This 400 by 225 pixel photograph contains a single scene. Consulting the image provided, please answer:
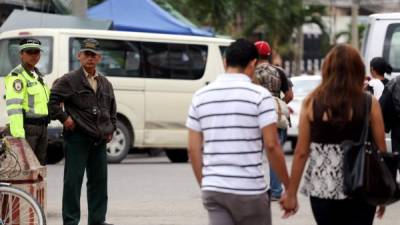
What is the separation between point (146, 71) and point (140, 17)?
572 centimetres

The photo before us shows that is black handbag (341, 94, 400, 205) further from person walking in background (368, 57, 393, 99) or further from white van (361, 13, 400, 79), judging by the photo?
white van (361, 13, 400, 79)

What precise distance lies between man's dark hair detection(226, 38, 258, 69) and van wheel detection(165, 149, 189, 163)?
14184mm

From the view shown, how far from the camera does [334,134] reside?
662cm

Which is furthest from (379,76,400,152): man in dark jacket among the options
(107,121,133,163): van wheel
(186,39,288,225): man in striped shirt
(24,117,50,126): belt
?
(107,121,133,163): van wheel

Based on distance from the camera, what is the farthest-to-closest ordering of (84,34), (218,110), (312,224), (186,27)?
1. (186,27)
2. (84,34)
3. (312,224)
4. (218,110)

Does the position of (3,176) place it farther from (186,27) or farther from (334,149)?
(186,27)

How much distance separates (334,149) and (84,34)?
12.8 metres

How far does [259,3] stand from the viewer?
33781mm

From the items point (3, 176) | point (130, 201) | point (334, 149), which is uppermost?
point (334, 149)

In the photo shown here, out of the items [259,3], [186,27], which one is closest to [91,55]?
[186,27]

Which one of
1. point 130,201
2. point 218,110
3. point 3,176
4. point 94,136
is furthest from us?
point 130,201

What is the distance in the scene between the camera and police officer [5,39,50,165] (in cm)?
1041

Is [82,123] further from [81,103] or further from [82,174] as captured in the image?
[82,174]

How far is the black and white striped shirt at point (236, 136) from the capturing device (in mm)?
6496
